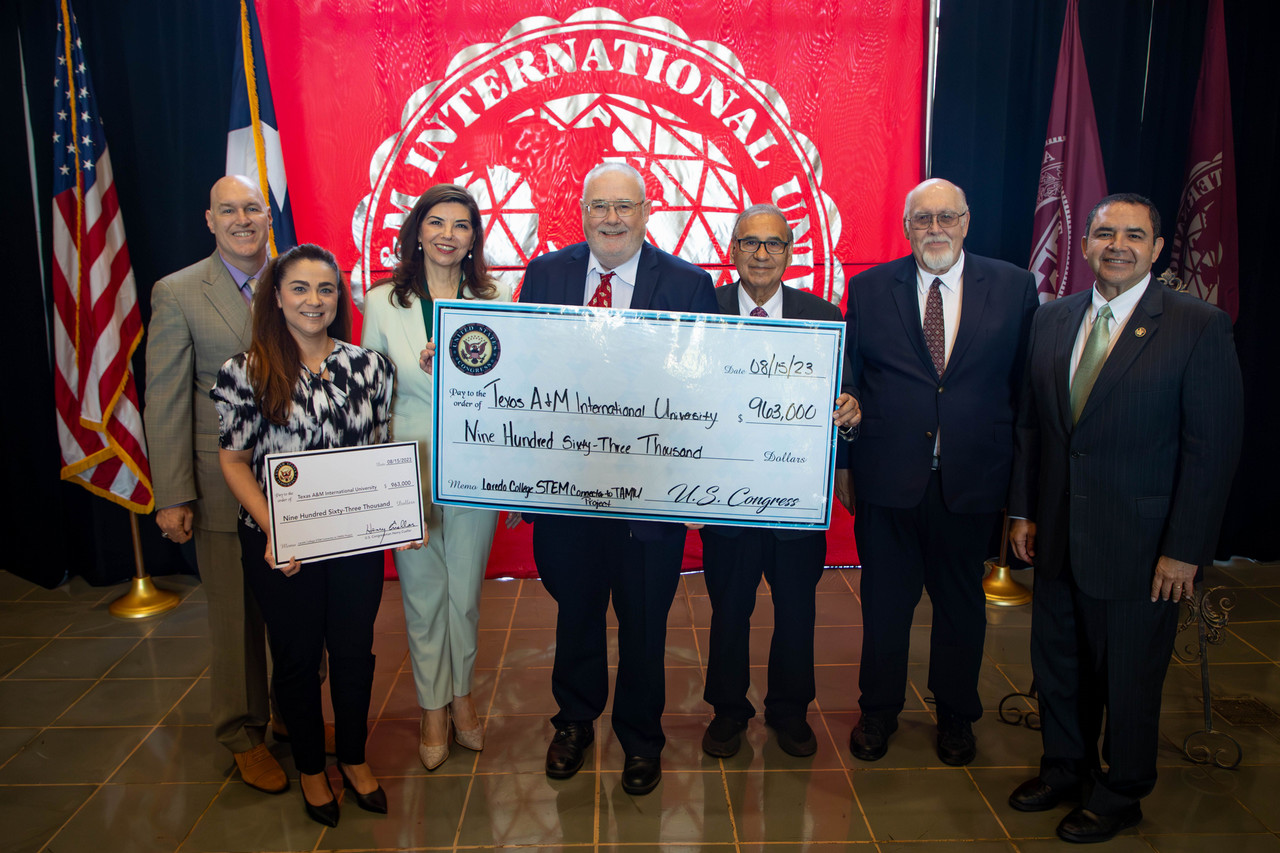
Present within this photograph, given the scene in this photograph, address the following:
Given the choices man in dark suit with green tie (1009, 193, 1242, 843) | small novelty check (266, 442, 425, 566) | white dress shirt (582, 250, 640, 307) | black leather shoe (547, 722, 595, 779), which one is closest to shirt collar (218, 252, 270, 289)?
small novelty check (266, 442, 425, 566)

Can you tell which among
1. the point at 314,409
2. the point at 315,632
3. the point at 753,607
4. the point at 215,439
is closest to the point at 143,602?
the point at 215,439

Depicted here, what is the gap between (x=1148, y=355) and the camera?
1.91 m

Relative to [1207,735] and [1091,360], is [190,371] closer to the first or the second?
[1091,360]

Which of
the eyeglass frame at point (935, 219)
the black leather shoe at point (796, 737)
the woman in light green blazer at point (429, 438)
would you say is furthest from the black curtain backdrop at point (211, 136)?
the black leather shoe at point (796, 737)

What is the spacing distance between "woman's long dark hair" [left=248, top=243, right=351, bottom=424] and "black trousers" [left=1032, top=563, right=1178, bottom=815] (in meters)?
2.10

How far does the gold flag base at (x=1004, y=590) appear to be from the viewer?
3.69 metres

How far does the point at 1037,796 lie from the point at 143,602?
12.4ft

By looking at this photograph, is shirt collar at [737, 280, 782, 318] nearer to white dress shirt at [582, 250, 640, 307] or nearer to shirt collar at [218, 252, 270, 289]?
white dress shirt at [582, 250, 640, 307]

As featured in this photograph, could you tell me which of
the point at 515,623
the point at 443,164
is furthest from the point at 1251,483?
the point at 443,164

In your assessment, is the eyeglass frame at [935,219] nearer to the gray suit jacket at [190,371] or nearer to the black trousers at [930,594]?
the black trousers at [930,594]

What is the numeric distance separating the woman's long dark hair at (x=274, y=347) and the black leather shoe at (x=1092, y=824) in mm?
2328

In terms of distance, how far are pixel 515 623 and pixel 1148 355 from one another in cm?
266

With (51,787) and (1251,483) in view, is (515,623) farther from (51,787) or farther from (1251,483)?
(1251,483)

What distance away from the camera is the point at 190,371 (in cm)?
220
